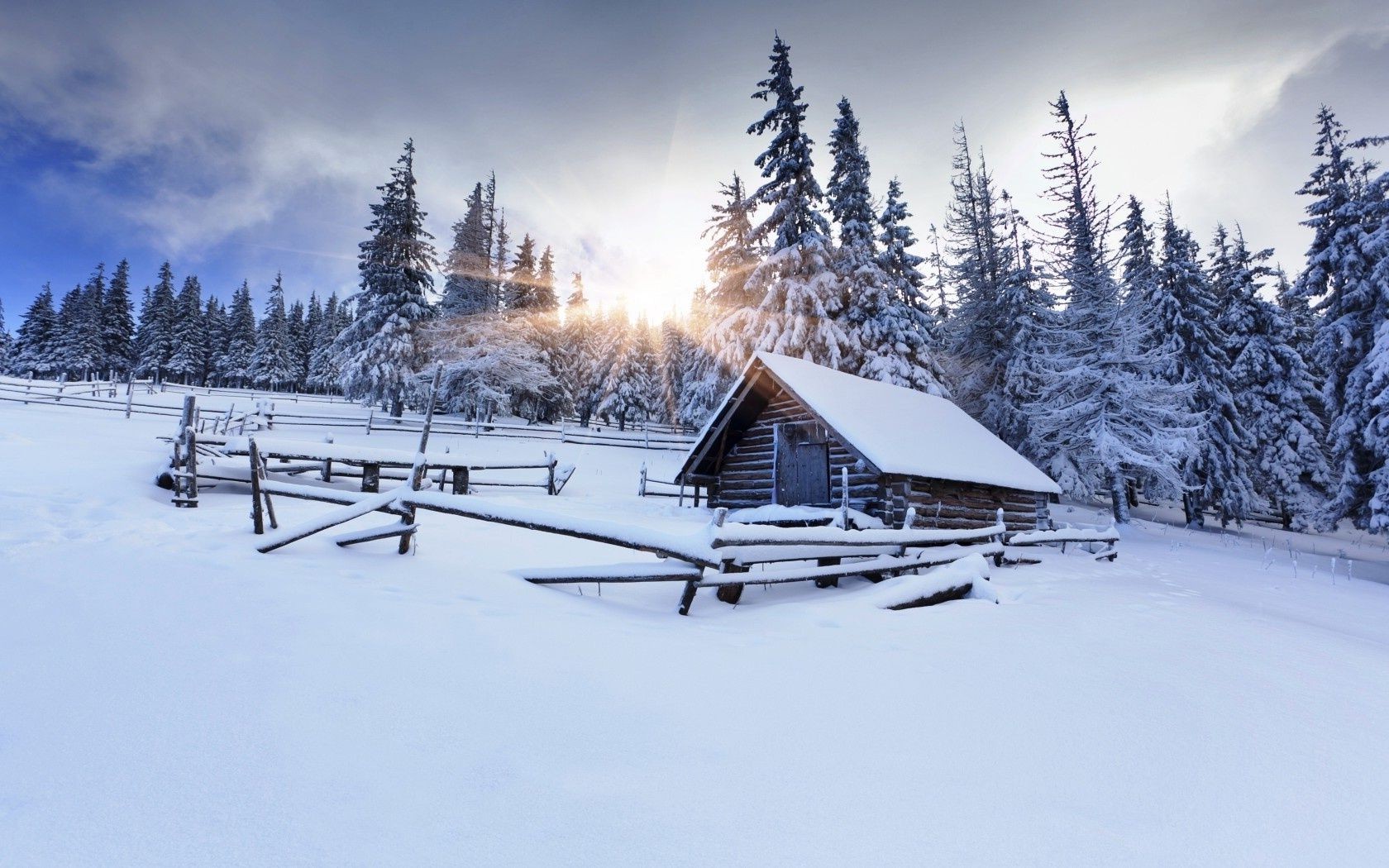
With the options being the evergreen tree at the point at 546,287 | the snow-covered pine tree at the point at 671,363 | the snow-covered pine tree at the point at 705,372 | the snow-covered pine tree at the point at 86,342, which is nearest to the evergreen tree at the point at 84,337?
the snow-covered pine tree at the point at 86,342

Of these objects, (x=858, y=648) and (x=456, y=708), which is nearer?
(x=456, y=708)

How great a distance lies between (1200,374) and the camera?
27.3m

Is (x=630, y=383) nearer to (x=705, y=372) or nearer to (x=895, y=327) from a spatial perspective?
(x=705, y=372)

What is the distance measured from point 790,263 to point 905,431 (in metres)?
11.5

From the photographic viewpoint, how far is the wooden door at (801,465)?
16.3 meters

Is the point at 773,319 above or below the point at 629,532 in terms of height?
above

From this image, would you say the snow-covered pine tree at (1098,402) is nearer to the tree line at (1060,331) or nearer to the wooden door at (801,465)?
the tree line at (1060,331)

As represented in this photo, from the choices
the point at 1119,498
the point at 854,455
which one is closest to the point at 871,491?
the point at 854,455

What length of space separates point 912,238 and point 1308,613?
21.0 m

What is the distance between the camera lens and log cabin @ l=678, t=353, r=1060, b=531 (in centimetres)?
1441

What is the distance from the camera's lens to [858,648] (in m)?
5.13

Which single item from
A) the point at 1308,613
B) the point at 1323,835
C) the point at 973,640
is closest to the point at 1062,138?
the point at 1308,613

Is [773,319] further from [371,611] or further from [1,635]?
[1,635]

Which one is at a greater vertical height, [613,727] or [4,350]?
[4,350]
